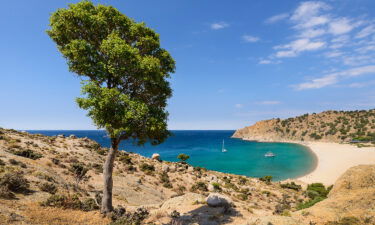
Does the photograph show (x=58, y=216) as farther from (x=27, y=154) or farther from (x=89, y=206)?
(x=27, y=154)

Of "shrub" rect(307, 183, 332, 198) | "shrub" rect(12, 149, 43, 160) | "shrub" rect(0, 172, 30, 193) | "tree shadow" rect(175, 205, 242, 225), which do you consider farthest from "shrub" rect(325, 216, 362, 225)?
"shrub" rect(307, 183, 332, 198)

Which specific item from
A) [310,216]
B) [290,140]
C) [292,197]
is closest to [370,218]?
[310,216]

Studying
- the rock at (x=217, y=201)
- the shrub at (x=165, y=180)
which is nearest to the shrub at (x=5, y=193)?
the rock at (x=217, y=201)

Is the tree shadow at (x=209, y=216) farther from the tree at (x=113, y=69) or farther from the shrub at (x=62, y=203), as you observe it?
the shrub at (x=62, y=203)

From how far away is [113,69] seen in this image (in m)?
12.5

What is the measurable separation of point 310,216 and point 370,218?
119 inches

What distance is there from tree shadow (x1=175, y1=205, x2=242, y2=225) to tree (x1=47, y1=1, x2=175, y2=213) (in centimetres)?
603

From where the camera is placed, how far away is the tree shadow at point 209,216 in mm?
15459

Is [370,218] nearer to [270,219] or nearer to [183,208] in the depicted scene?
[270,219]

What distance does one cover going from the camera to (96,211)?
47.9ft

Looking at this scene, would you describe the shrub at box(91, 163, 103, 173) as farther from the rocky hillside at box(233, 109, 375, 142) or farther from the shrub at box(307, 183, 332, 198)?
the rocky hillside at box(233, 109, 375, 142)

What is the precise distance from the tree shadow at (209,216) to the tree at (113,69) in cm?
603

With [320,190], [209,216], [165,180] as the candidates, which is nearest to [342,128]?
[320,190]

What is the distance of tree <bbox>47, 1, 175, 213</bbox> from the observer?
1216 centimetres
